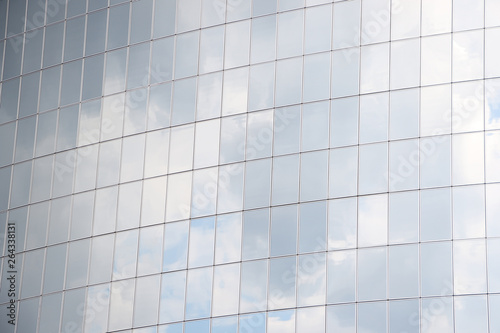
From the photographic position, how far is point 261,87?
3772 cm

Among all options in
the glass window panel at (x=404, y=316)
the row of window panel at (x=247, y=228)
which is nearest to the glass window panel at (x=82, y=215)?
the row of window panel at (x=247, y=228)

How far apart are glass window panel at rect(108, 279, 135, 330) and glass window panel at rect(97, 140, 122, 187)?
4.15 meters

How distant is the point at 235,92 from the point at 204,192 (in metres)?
3.94

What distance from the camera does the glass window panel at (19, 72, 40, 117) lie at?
4200 centimetres

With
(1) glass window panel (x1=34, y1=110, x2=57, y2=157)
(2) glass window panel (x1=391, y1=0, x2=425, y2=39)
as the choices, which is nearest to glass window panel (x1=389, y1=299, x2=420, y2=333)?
(2) glass window panel (x1=391, y1=0, x2=425, y2=39)

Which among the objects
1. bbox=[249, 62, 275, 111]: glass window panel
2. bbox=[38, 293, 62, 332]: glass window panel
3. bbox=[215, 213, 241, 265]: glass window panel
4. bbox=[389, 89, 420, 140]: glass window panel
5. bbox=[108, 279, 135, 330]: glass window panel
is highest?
bbox=[249, 62, 275, 111]: glass window panel

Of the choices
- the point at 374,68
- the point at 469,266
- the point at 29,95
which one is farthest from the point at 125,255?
the point at 469,266

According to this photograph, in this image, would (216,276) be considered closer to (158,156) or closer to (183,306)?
(183,306)

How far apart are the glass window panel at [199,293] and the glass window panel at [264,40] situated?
8102 millimetres

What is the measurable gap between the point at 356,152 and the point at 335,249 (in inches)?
139

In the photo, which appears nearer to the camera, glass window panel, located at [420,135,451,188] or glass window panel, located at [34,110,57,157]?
glass window panel, located at [420,135,451,188]

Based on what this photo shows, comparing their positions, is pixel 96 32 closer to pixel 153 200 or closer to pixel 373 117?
pixel 153 200

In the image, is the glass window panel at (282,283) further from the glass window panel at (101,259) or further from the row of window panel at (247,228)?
the glass window panel at (101,259)

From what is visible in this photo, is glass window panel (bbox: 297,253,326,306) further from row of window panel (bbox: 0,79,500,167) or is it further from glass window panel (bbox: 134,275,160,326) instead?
glass window panel (bbox: 134,275,160,326)
